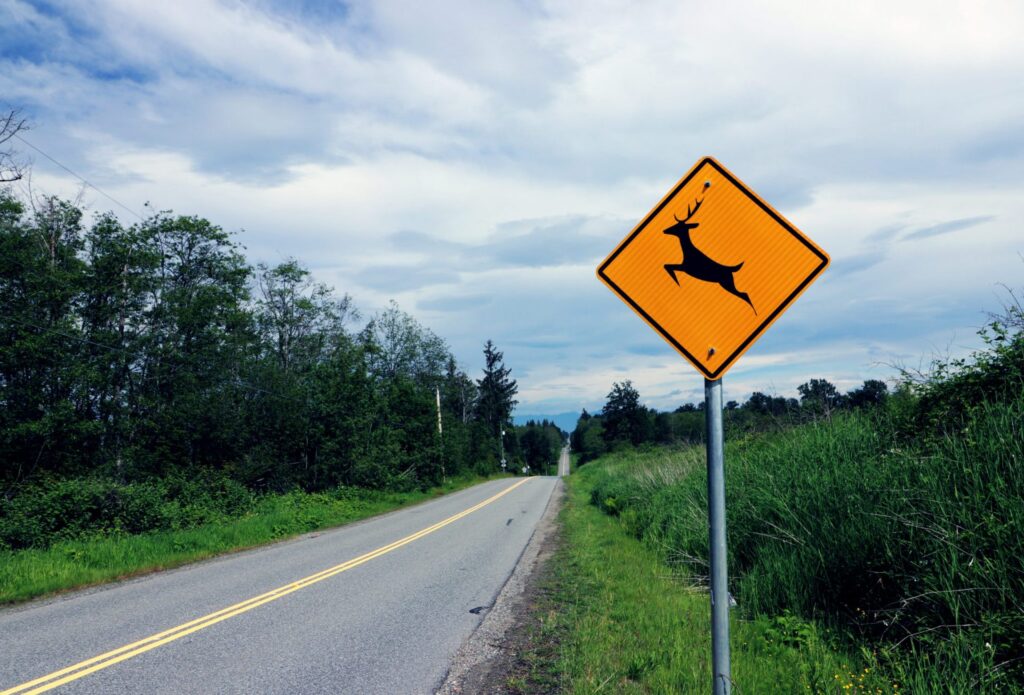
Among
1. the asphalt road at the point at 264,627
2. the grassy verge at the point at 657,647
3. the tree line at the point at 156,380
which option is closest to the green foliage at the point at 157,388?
the tree line at the point at 156,380

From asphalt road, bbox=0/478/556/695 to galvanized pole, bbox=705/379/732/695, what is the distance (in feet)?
10.2

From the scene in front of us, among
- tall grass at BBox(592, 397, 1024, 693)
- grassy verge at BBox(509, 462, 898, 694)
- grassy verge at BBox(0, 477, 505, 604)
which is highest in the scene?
tall grass at BBox(592, 397, 1024, 693)

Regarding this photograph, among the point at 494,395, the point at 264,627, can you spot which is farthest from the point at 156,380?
the point at 494,395

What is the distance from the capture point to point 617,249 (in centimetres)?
297

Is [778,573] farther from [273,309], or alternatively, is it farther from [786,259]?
[273,309]

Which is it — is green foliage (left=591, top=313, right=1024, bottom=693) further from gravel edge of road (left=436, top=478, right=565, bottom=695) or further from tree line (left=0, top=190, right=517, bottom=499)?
tree line (left=0, top=190, right=517, bottom=499)

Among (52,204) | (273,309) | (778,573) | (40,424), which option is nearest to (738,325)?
(778,573)

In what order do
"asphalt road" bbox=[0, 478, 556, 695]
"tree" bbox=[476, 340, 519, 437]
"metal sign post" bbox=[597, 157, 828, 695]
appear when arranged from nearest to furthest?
1. "metal sign post" bbox=[597, 157, 828, 695]
2. "asphalt road" bbox=[0, 478, 556, 695]
3. "tree" bbox=[476, 340, 519, 437]

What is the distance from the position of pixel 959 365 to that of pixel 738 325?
4.40 m

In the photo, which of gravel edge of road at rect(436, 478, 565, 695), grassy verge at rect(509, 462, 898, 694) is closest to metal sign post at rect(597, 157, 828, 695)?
grassy verge at rect(509, 462, 898, 694)

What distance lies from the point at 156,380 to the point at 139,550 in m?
17.2

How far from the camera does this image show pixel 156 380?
26.0 meters

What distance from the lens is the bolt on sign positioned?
8.82 ft

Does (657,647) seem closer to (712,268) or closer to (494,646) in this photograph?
(494,646)
